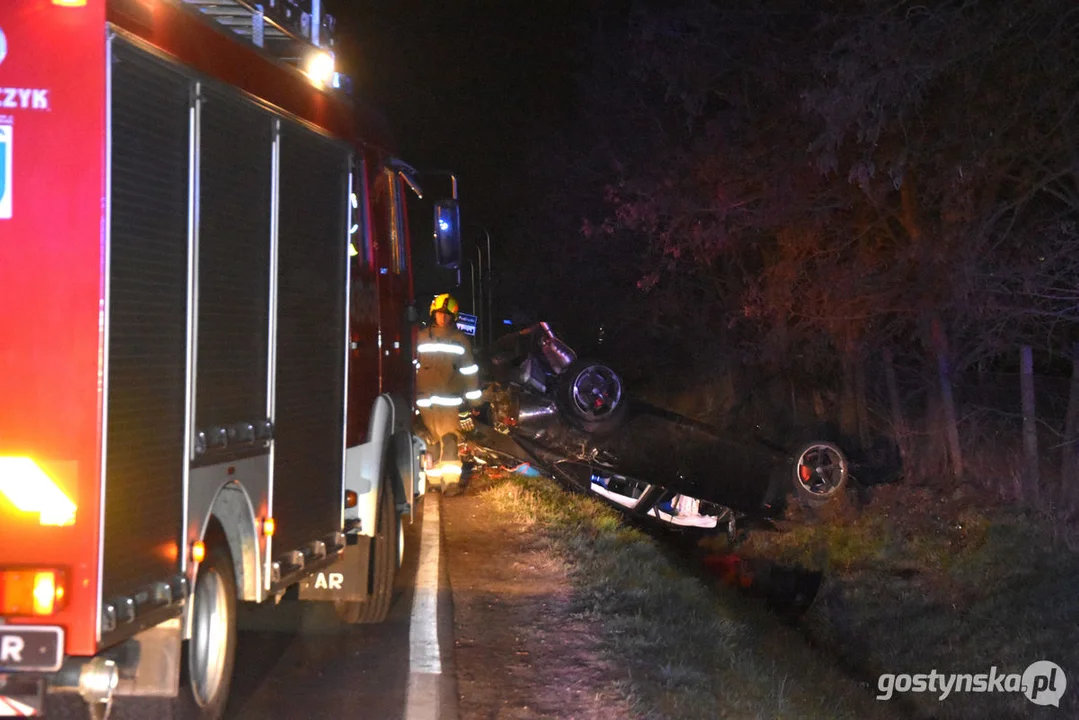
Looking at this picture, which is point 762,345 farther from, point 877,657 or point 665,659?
point 665,659

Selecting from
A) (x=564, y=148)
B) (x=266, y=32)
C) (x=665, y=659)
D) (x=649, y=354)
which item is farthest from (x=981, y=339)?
(x=649, y=354)

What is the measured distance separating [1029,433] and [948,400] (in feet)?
5.74

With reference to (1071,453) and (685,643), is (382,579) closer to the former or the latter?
(685,643)

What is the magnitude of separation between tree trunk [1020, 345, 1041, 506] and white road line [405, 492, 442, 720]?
575 centimetres

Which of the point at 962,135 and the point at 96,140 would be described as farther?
the point at 962,135

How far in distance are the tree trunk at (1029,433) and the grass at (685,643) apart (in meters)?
3.09

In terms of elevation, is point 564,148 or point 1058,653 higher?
point 564,148

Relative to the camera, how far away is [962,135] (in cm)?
951

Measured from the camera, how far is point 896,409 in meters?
14.9

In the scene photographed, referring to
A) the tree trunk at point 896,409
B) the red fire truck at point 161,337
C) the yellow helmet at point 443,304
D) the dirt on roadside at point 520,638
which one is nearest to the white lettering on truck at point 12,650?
the red fire truck at point 161,337

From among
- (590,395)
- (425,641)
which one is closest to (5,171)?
(425,641)

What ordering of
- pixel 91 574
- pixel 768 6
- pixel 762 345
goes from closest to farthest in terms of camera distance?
pixel 91 574
pixel 768 6
pixel 762 345

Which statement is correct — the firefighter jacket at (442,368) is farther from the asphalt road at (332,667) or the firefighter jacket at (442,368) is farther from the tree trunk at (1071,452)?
the tree trunk at (1071,452)

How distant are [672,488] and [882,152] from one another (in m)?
5.23
